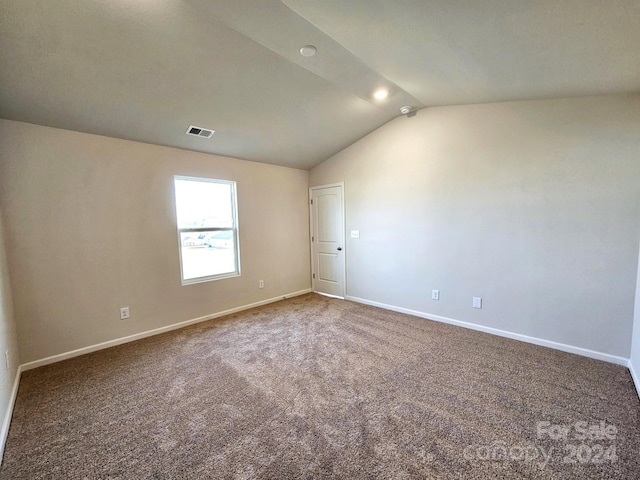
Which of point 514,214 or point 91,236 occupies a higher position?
point 514,214

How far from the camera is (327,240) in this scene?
16.5ft

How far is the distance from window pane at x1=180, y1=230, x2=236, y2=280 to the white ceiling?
4.43 ft

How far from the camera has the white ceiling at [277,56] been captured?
165 centimetres

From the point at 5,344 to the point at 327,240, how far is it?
13.0 feet

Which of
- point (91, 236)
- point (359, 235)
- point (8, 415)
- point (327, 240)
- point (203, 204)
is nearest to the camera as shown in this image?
point (8, 415)

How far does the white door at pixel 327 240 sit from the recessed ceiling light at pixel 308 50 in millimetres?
2472

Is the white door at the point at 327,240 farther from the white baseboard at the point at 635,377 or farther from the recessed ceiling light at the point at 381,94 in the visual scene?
the white baseboard at the point at 635,377

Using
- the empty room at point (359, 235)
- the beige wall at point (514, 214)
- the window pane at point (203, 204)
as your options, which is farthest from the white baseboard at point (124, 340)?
the beige wall at point (514, 214)

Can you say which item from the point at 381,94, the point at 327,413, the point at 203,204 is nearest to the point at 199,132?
the point at 203,204

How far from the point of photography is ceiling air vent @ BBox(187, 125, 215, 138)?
318 centimetres

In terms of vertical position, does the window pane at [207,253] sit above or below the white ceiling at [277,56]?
below

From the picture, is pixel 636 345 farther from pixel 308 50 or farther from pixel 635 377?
pixel 308 50

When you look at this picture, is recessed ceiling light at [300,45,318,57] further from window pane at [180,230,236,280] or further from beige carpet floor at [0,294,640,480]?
beige carpet floor at [0,294,640,480]

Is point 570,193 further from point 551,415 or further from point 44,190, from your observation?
point 44,190
